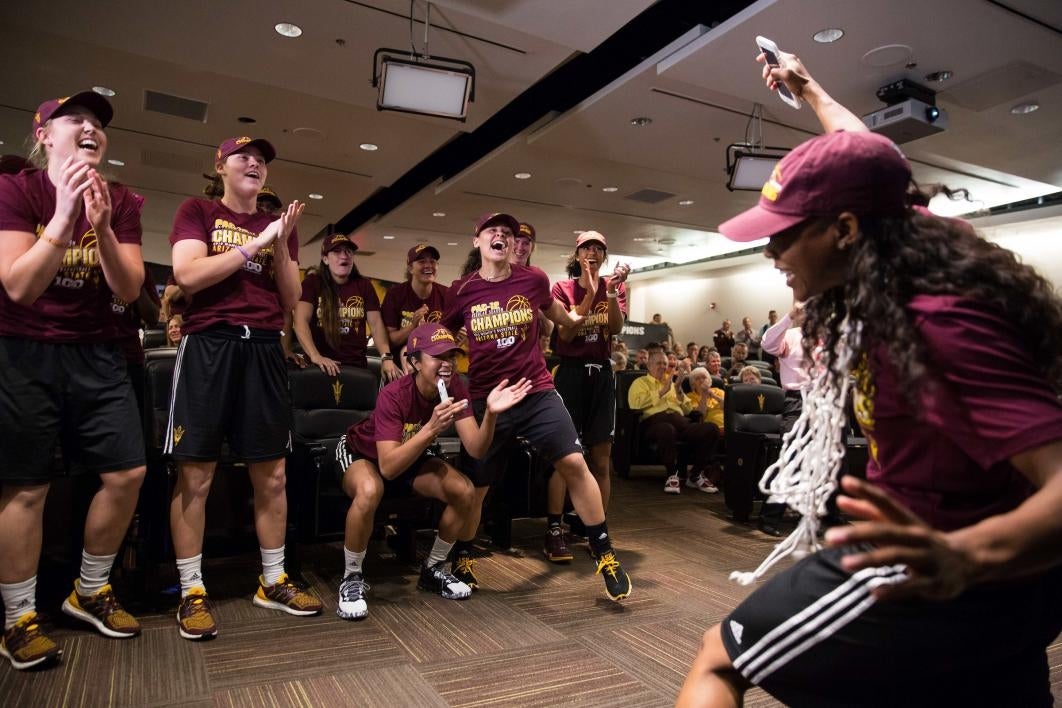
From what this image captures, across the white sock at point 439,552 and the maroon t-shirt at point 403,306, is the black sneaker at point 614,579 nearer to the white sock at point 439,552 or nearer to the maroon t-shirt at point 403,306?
the white sock at point 439,552

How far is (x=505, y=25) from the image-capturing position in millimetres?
4441

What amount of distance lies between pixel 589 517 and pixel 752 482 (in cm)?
205

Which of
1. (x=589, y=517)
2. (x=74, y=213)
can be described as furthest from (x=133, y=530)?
(x=589, y=517)

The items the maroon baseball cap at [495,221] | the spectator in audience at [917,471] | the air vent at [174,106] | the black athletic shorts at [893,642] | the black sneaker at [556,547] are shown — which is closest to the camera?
the spectator in audience at [917,471]

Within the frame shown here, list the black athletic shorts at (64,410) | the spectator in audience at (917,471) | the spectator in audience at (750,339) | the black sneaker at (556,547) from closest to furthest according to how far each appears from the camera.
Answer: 1. the spectator in audience at (917,471)
2. the black athletic shorts at (64,410)
3. the black sneaker at (556,547)
4. the spectator in audience at (750,339)

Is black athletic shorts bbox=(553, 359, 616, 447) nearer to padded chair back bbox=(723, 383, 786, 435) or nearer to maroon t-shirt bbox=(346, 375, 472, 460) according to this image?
maroon t-shirt bbox=(346, 375, 472, 460)

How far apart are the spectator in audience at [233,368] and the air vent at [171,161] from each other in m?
6.32

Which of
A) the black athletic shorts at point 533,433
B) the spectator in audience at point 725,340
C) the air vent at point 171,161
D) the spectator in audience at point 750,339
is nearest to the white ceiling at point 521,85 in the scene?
the air vent at point 171,161

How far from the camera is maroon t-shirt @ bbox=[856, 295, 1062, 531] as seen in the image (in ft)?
2.35

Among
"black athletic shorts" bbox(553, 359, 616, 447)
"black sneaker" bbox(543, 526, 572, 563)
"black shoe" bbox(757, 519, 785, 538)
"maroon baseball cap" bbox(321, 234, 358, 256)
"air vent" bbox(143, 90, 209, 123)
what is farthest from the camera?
"air vent" bbox(143, 90, 209, 123)

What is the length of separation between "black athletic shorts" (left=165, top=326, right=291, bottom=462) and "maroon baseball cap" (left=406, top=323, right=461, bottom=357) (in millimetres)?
545

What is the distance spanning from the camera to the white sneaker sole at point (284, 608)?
258 cm

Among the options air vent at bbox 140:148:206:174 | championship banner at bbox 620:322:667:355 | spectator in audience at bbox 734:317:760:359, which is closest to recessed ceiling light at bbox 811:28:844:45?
air vent at bbox 140:148:206:174

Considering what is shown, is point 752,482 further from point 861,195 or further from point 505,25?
point 861,195
